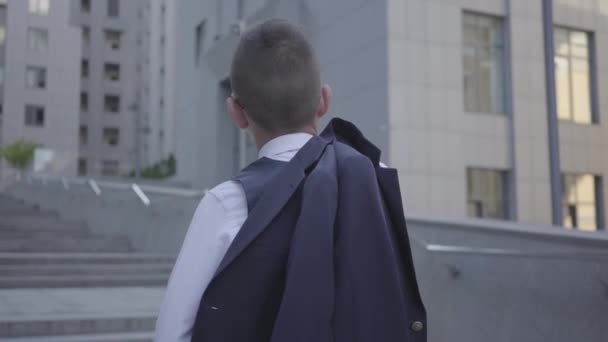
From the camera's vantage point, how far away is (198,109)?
25.9m

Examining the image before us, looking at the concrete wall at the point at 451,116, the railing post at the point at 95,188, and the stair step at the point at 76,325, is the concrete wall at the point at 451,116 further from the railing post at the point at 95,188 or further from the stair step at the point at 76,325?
the stair step at the point at 76,325

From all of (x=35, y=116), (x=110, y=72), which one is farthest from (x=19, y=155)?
(x=110, y=72)

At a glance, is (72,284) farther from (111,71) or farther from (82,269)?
(111,71)

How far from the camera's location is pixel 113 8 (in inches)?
2078

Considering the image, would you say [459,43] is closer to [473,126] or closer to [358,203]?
[473,126]

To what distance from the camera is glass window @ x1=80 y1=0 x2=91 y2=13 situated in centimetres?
5174

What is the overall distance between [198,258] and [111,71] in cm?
5349

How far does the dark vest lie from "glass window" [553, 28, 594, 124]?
5.90 meters

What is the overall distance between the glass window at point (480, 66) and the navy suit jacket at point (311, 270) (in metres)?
13.6

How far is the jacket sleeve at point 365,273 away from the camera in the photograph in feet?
4.17

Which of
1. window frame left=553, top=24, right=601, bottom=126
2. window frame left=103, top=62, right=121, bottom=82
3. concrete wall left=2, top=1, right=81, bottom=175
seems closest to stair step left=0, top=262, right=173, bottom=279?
window frame left=553, top=24, right=601, bottom=126

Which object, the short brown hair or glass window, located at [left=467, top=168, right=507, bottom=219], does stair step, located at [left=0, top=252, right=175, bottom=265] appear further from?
the short brown hair

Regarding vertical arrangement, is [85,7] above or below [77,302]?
above

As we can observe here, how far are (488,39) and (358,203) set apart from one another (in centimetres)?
1427
